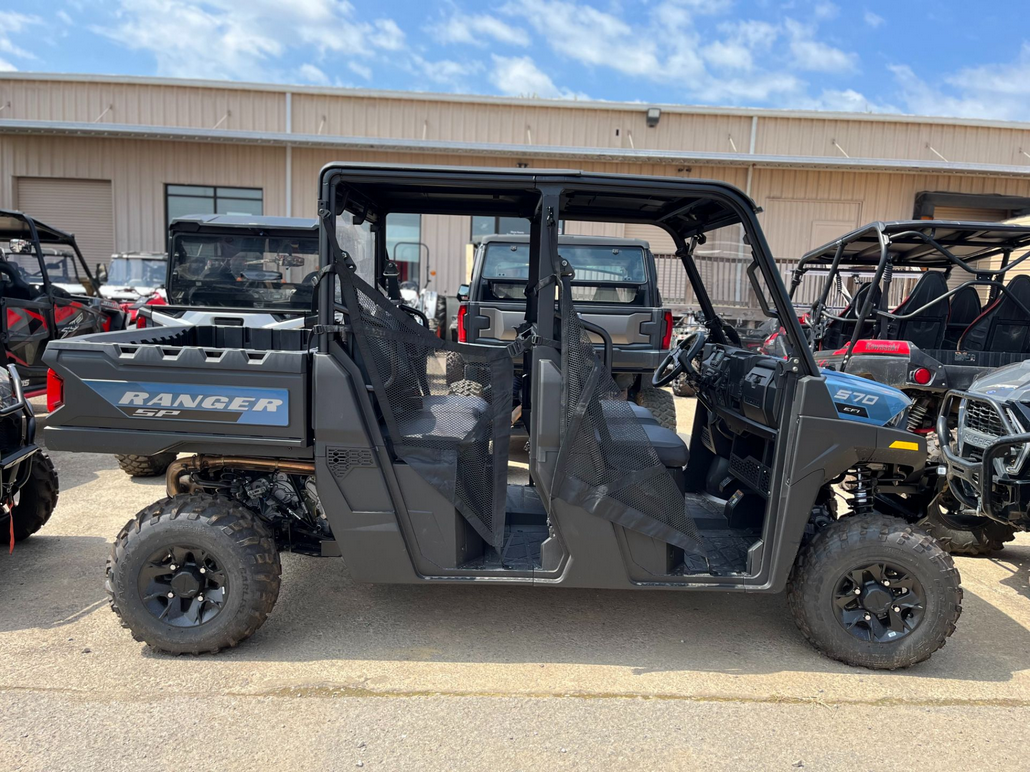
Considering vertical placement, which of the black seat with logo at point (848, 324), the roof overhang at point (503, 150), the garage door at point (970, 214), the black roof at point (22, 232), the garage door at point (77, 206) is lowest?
the black seat with logo at point (848, 324)

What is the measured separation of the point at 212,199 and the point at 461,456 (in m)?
15.7

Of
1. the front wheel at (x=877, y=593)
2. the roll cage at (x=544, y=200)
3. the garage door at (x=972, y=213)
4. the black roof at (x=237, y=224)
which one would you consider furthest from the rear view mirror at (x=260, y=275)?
the garage door at (x=972, y=213)

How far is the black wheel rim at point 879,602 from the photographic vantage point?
3.13m

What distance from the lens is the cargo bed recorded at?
3025 millimetres

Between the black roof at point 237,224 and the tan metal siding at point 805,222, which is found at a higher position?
the tan metal siding at point 805,222

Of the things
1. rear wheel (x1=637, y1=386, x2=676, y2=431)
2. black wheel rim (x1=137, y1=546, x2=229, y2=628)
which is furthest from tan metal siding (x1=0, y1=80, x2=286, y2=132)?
black wheel rim (x1=137, y1=546, x2=229, y2=628)

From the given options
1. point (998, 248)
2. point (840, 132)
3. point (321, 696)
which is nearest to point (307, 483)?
point (321, 696)

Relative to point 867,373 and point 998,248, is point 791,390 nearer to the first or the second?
point 867,373

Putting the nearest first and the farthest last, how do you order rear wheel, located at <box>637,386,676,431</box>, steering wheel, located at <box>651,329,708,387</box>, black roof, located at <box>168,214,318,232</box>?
steering wheel, located at <box>651,329,708,387</box> < rear wheel, located at <box>637,386,676,431</box> < black roof, located at <box>168,214,318,232</box>

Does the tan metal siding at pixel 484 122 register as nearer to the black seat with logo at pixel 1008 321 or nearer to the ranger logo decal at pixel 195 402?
the black seat with logo at pixel 1008 321

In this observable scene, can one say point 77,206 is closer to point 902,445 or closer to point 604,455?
point 604,455

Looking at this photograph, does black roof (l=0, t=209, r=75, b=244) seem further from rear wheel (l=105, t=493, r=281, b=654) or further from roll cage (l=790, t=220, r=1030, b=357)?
roll cage (l=790, t=220, r=1030, b=357)

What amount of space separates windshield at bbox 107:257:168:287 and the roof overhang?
3888 mm

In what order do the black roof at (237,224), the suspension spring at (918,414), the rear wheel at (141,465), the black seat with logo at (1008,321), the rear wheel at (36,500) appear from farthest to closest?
the black roof at (237,224)
the black seat with logo at (1008,321)
the suspension spring at (918,414)
the rear wheel at (141,465)
the rear wheel at (36,500)
